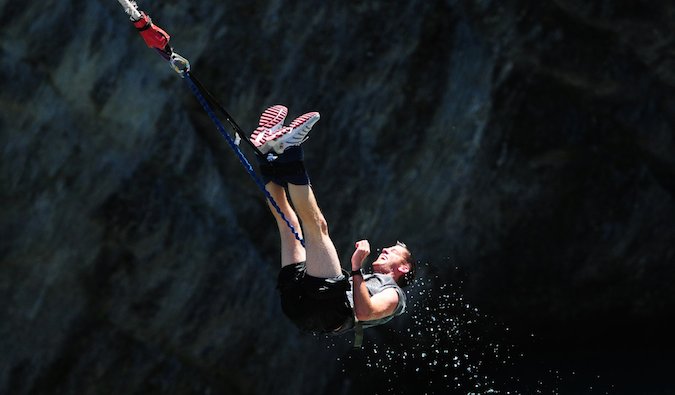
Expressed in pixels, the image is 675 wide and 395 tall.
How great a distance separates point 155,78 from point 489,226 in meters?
5.44

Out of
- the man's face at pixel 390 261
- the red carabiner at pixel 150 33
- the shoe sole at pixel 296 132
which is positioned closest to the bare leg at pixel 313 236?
the shoe sole at pixel 296 132

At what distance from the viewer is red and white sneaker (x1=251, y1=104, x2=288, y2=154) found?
6.71 metres

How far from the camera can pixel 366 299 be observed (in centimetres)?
694

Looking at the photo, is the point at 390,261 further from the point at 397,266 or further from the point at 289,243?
the point at 289,243

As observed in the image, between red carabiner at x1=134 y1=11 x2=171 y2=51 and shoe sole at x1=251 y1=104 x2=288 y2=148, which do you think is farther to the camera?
shoe sole at x1=251 y1=104 x2=288 y2=148

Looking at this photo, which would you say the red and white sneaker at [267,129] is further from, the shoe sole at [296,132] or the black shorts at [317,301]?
the black shorts at [317,301]

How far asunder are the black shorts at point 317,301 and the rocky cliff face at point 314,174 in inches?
147

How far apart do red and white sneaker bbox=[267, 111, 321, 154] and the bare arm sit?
32.2 inches

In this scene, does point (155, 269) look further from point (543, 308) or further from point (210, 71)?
point (543, 308)

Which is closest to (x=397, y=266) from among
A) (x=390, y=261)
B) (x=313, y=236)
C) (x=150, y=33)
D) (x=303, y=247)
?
(x=390, y=261)

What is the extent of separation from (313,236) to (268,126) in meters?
0.83

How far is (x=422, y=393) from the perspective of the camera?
13344 mm

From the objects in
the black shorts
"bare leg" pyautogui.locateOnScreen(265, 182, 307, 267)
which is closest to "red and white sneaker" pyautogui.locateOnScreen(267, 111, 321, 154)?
"bare leg" pyautogui.locateOnScreen(265, 182, 307, 267)

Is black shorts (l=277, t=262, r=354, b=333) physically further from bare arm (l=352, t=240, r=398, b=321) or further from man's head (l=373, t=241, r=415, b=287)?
man's head (l=373, t=241, r=415, b=287)
